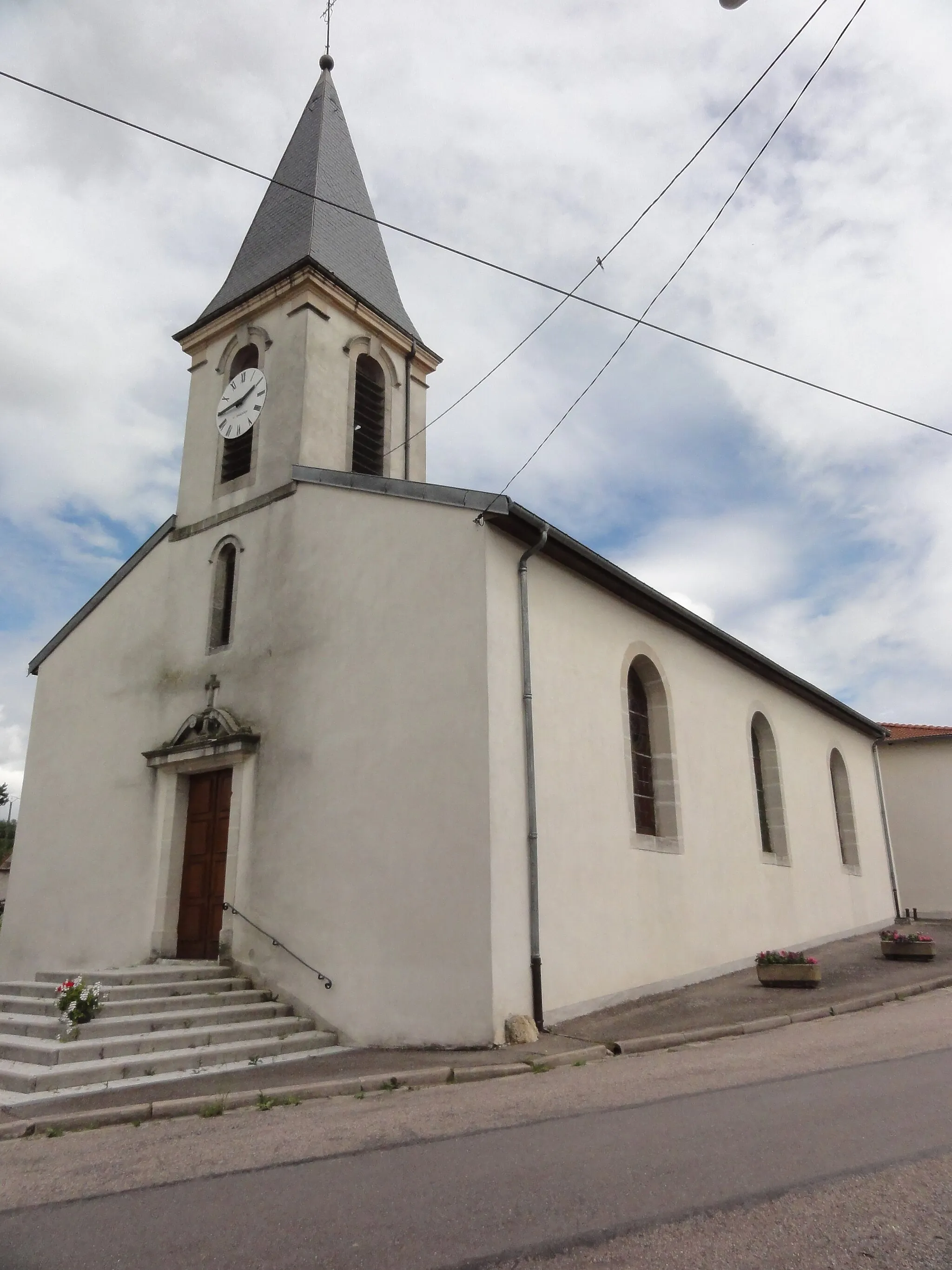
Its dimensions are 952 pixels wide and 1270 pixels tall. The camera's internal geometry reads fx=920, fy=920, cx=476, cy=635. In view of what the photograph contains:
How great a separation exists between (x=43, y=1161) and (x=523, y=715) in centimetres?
538

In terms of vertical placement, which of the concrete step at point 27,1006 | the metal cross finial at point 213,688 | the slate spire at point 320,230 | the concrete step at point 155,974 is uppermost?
the slate spire at point 320,230

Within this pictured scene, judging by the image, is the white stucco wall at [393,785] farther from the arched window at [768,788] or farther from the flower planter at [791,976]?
the flower planter at [791,976]

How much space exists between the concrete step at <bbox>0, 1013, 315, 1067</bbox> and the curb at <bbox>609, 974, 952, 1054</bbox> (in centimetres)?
318

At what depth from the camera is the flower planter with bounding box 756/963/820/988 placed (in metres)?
10.3

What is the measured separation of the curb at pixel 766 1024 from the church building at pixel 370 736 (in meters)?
1.04

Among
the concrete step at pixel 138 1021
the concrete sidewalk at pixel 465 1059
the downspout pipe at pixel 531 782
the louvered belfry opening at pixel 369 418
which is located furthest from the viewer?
the louvered belfry opening at pixel 369 418

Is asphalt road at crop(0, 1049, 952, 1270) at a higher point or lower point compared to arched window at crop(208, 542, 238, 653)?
lower

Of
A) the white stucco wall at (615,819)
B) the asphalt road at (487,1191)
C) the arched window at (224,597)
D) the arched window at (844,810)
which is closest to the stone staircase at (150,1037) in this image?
the white stucco wall at (615,819)

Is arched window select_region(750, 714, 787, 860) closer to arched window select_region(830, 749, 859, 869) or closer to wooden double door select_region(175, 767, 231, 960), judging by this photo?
arched window select_region(830, 749, 859, 869)

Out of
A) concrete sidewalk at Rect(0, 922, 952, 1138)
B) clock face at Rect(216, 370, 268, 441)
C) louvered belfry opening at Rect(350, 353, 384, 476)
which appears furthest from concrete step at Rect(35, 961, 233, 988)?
clock face at Rect(216, 370, 268, 441)

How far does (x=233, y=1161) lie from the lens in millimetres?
4707

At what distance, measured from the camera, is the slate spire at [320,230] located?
13492mm

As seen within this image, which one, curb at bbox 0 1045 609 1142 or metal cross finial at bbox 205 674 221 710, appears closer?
curb at bbox 0 1045 609 1142

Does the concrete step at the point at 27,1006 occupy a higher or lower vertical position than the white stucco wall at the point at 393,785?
lower
